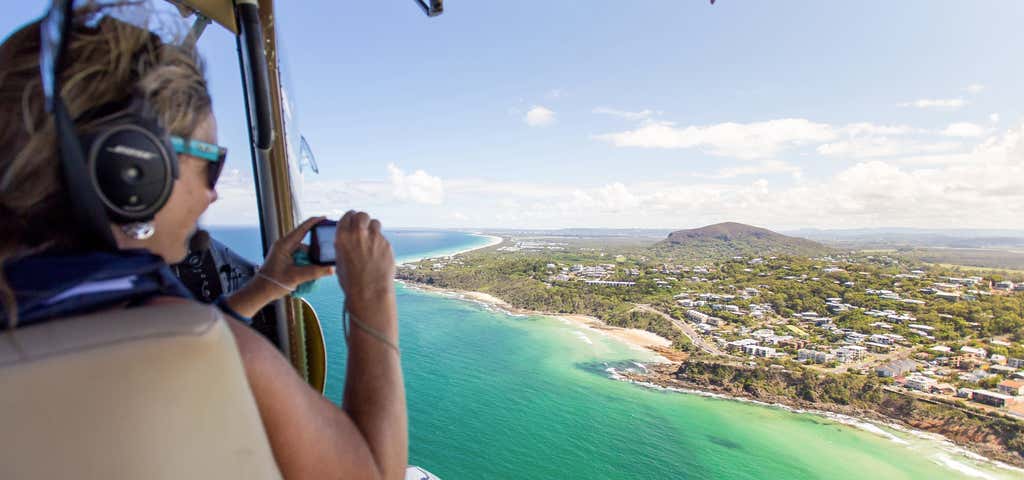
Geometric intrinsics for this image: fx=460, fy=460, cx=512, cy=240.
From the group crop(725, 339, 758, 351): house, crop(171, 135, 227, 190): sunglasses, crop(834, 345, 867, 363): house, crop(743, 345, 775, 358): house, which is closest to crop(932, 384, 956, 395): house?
crop(834, 345, 867, 363): house

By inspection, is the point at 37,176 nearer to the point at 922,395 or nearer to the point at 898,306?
the point at 922,395

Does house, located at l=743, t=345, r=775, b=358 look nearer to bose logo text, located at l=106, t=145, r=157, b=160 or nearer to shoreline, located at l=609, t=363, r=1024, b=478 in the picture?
shoreline, located at l=609, t=363, r=1024, b=478

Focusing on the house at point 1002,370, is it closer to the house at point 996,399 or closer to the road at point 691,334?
the house at point 996,399

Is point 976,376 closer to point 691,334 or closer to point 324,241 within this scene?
point 691,334

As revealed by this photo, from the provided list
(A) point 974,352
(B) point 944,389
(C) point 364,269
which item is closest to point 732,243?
(A) point 974,352

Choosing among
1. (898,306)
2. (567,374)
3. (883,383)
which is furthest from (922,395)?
(567,374)
